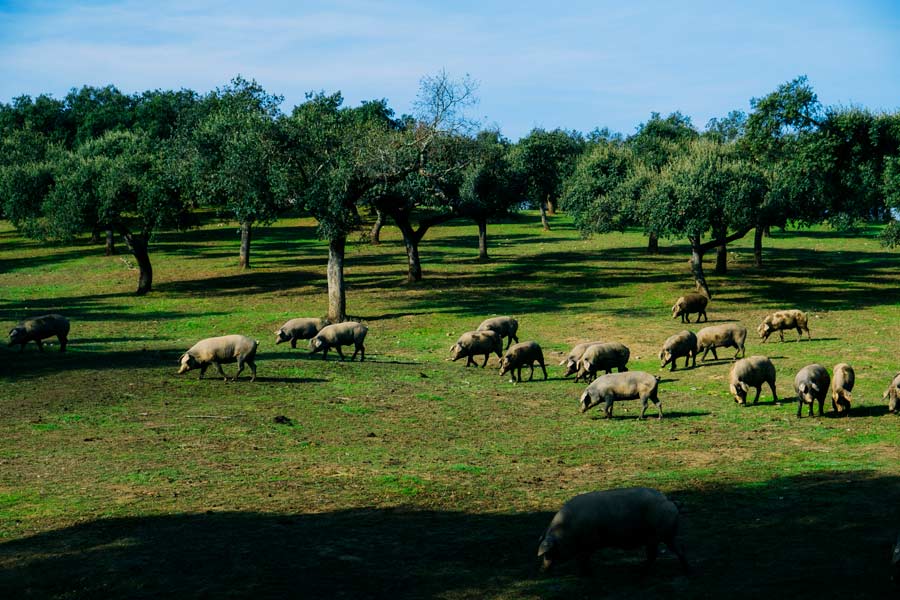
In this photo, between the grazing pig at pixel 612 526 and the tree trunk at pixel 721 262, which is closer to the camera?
the grazing pig at pixel 612 526

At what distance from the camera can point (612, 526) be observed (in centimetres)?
1088

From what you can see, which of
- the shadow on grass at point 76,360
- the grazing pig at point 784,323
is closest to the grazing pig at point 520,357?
the shadow on grass at point 76,360

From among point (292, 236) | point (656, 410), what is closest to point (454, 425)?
point (656, 410)

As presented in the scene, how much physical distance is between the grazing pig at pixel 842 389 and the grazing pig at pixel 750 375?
1788mm

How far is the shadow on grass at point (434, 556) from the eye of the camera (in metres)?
10.6

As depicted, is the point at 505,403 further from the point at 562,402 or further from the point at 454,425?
the point at 454,425

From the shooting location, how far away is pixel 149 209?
48000 mm

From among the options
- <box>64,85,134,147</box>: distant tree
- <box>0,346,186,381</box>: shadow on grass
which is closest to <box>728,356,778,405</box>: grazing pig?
<box>0,346,186,381</box>: shadow on grass

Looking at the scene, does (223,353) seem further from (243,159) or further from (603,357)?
(243,159)

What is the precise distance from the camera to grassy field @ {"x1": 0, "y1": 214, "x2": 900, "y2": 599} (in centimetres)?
1113

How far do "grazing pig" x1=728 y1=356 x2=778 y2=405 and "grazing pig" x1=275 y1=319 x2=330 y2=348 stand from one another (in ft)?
50.8

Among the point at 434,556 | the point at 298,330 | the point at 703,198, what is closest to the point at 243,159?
the point at 298,330

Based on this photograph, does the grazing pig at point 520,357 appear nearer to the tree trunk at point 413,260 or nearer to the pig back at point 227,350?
the pig back at point 227,350

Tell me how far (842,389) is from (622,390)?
16.4 feet
